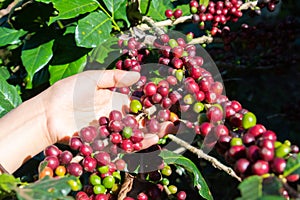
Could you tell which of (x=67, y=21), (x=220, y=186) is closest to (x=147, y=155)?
(x=67, y=21)

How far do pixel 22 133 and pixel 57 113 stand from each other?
138 mm

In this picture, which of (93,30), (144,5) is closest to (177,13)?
(144,5)

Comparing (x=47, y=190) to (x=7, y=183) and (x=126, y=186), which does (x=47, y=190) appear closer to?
(x=7, y=183)

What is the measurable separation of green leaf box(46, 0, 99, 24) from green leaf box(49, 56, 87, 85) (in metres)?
0.19

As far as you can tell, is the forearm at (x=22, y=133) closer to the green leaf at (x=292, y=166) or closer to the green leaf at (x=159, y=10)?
the green leaf at (x=159, y=10)

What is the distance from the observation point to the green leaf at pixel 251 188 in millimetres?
774

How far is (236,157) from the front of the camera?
0.93m

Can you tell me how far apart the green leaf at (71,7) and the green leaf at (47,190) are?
76 cm

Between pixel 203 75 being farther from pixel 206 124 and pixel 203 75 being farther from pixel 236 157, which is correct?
pixel 236 157

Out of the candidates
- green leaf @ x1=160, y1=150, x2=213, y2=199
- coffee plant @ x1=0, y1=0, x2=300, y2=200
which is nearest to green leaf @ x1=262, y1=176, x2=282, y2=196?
coffee plant @ x1=0, y1=0, x2=300, y2=200

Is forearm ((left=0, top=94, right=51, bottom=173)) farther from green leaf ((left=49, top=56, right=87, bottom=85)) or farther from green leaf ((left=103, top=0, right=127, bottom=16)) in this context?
green leaf ((left=103, top=0, right=127, bottom=16))

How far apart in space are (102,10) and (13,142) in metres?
0.58

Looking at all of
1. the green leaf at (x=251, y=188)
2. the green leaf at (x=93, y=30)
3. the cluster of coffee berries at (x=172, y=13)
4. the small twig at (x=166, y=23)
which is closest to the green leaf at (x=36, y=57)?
the green leaf at (x=93, y=30)

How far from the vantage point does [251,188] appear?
790 millimetres
